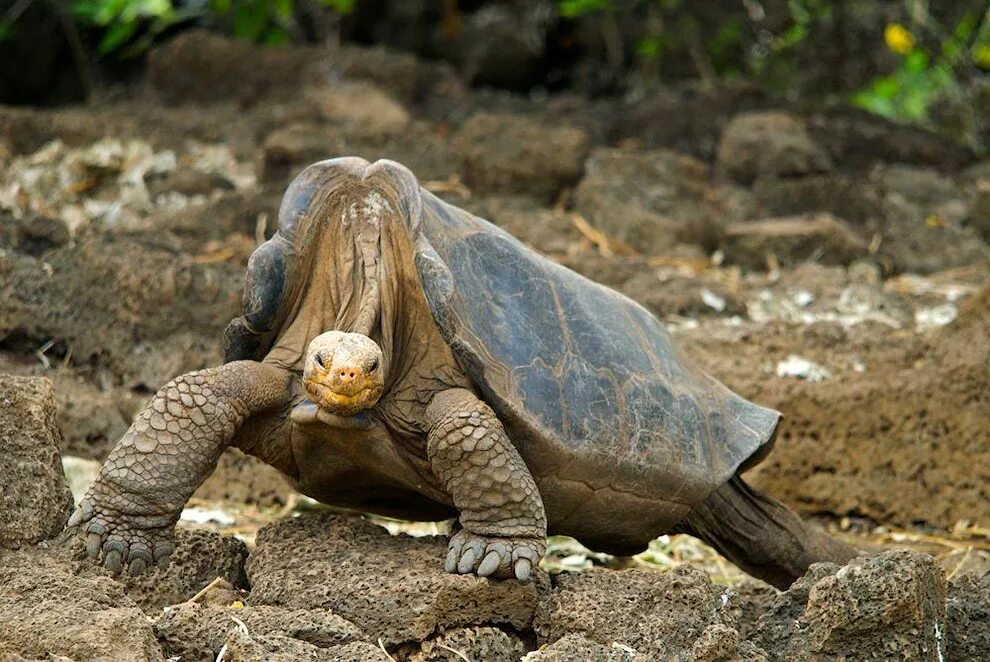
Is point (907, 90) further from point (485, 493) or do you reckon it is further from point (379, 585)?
point (379, 585)

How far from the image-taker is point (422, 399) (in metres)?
3.62

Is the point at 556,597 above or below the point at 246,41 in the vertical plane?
above

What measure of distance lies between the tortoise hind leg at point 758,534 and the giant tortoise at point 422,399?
274mm

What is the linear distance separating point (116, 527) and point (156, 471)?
0.15 metres

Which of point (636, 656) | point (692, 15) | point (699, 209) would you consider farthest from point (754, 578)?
point (692, 15)

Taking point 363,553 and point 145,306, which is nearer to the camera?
point 363,553

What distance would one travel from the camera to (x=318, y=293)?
12.5 ft

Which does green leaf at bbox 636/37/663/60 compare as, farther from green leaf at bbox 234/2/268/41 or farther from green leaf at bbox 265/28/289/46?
green leaf at bbox 234/2/268/41

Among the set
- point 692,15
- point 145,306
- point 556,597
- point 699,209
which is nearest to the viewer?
point 556,597

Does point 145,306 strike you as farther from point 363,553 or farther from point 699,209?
point 699,209

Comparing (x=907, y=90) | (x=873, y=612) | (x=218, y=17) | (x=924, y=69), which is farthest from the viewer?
(x=907, y=90)

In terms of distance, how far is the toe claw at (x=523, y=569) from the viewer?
3.36m

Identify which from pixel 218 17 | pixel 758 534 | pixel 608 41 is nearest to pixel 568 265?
pixel 758 534

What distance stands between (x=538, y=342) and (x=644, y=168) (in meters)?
4.68
